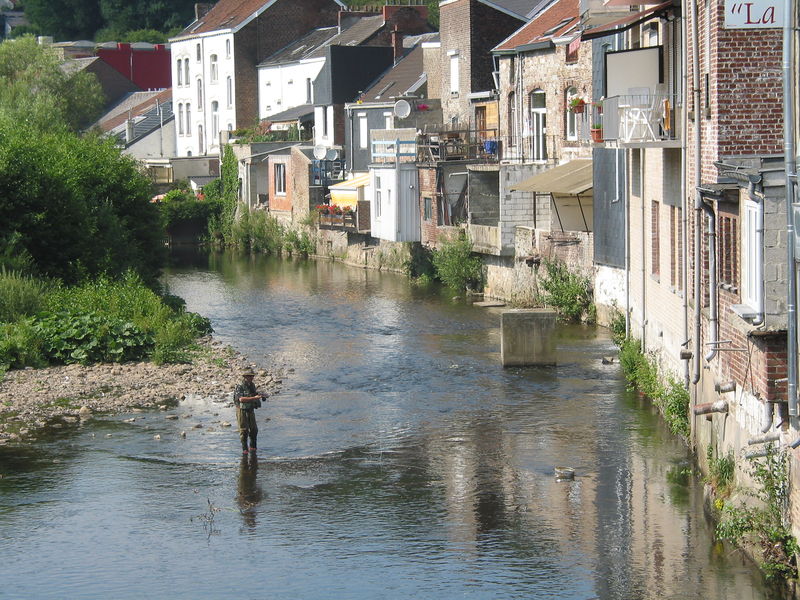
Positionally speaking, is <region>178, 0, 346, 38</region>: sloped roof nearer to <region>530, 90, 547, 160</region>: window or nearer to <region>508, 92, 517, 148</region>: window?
<region>508, 92, 517, 148</region>: window

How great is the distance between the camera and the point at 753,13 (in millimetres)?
15125

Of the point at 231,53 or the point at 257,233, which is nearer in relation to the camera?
the point at 257,233

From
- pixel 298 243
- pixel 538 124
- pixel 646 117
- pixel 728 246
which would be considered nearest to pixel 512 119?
pixel 538 124

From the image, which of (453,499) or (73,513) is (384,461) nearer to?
(453,499)

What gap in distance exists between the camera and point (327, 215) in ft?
179

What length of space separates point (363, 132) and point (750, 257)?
45.1 meters

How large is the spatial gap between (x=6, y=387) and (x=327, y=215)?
3102cm

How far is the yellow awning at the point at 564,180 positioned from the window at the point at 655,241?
807 cm

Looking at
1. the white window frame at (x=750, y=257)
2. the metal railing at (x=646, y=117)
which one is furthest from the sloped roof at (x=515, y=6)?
the white window frame at (x=750, y=257)

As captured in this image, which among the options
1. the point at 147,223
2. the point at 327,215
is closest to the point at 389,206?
the point at 327,215

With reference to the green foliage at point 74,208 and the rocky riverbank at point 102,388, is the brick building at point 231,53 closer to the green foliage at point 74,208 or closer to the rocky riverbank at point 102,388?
the green foliage at point 74,208

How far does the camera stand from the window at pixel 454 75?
5047 centimetres

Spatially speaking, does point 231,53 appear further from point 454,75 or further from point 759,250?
point 759,250

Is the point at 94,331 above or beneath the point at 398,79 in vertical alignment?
beneath
